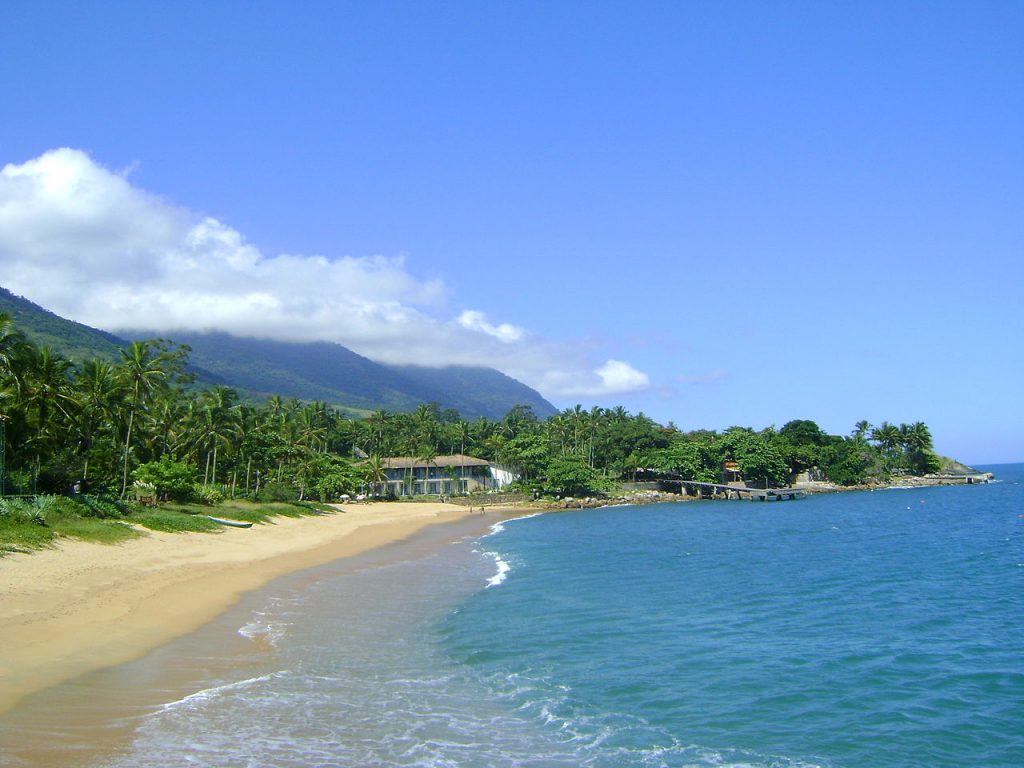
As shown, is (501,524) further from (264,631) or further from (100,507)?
(264,631)

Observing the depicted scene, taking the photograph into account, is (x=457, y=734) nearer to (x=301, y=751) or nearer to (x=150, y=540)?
(x=301, y=751)

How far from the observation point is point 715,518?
69.2 metres

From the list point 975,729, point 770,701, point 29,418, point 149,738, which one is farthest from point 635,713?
point 29,418

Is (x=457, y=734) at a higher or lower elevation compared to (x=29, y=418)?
lower

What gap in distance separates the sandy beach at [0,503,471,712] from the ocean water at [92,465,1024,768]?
6.90 feet

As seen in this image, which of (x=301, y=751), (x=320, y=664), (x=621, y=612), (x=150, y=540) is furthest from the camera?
(x=150, y=540)

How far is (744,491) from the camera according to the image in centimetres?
10269

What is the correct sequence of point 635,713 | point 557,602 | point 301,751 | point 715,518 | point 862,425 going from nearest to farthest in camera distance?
1. point 301,751
2. point 635,713
3. point 557,602
4. point 715,518
5. point 862,425

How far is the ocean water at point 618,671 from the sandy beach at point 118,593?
210 centimetres

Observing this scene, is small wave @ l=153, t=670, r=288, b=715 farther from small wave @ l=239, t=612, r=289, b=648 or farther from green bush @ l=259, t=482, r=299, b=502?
green bush @ l=259, t=482, r=299, b=502

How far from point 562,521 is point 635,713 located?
5593cm

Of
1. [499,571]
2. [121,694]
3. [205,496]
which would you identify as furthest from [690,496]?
[121,694]

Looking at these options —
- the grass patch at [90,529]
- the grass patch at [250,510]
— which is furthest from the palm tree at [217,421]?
the grass patch at [90,529]

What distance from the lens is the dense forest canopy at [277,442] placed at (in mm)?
41500
